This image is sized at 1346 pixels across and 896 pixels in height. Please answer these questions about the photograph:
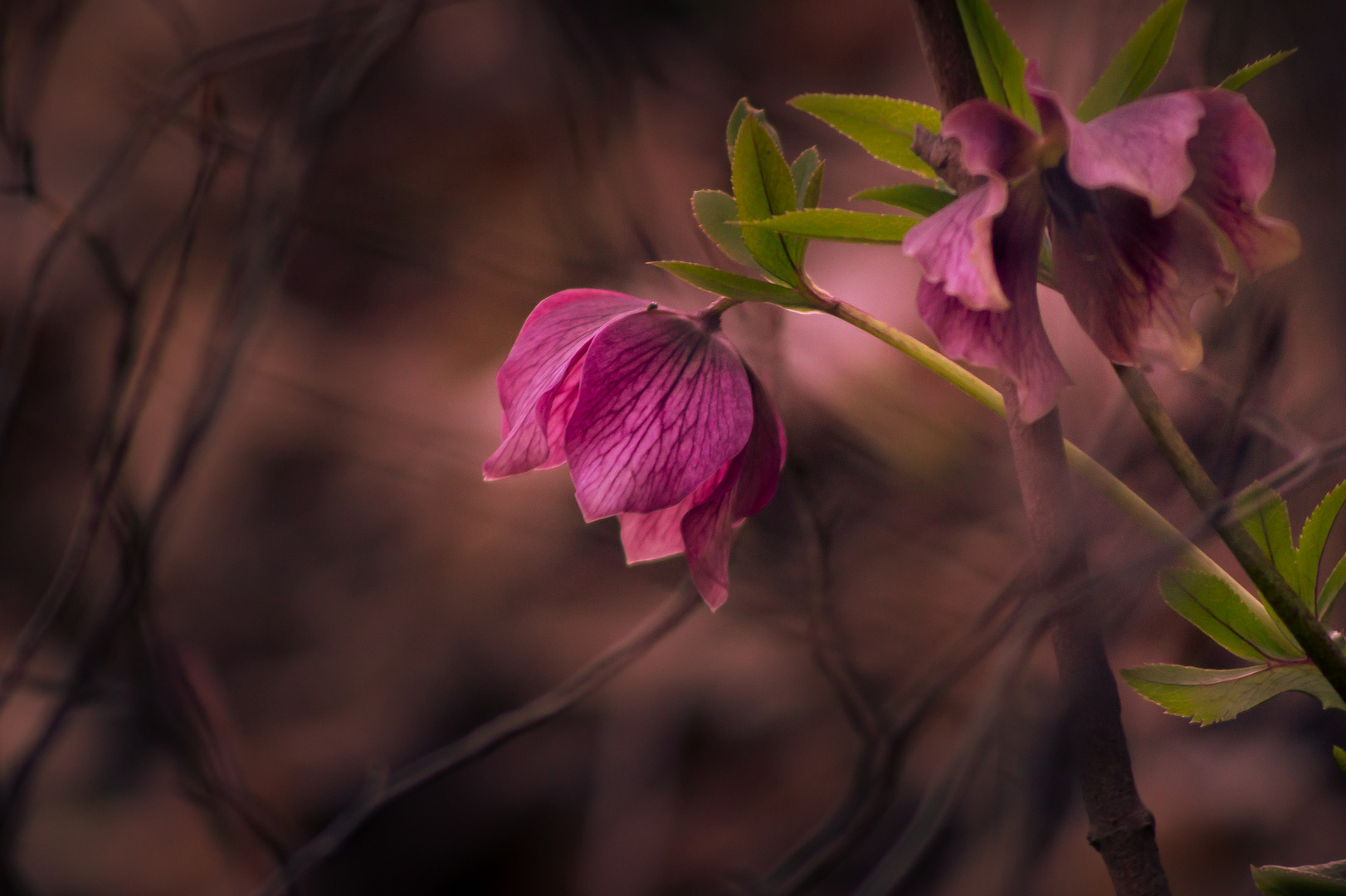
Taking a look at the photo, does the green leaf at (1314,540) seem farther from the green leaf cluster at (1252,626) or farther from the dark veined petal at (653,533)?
the dark veined petal at (653,533)

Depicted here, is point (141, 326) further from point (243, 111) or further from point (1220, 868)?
point (1220, 868)

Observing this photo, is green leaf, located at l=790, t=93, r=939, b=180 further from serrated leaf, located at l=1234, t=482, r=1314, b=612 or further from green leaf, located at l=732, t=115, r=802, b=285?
serrated leaf, located at l=1234, t=482, r=1314, b=612

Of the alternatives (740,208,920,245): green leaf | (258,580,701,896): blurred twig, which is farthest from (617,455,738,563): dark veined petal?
(258,580,701,896): blurred twig

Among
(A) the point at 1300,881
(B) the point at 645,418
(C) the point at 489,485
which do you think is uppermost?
(B) the point at 645,418

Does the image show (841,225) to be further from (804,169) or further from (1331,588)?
(1331,588)

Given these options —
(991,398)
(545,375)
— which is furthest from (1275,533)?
(545,375)

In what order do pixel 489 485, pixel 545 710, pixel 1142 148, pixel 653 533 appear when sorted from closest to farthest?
pixel 1142 148
pixel 653 533
pixel 545 710
pixel 489 485
